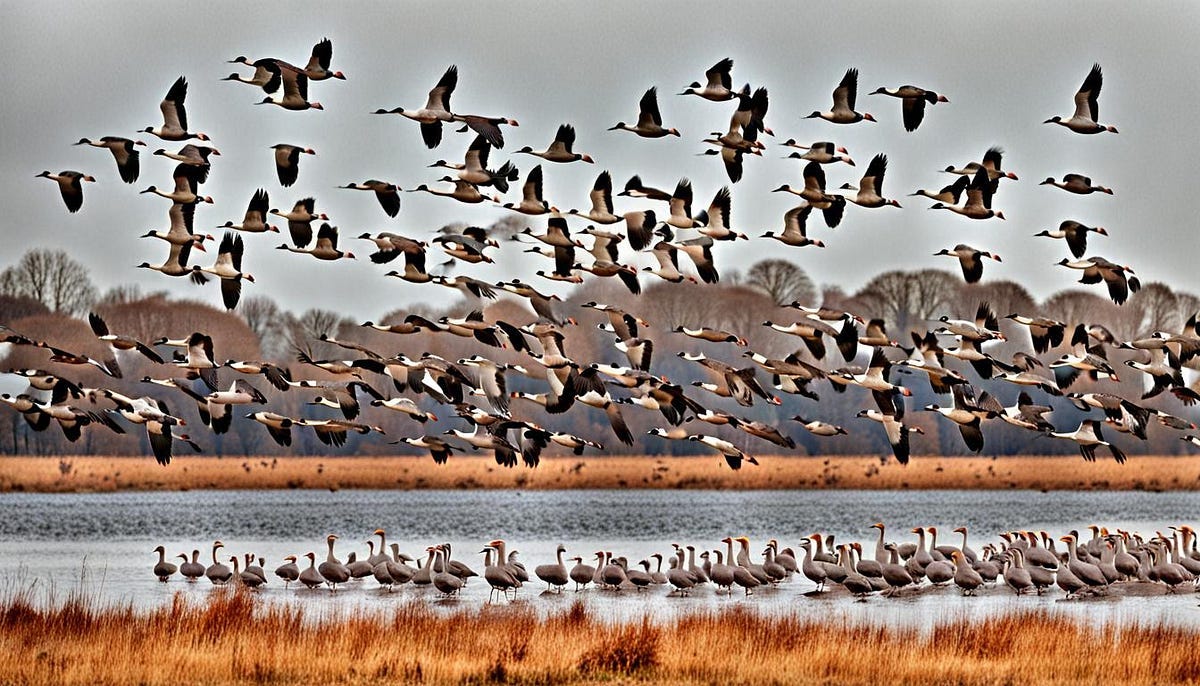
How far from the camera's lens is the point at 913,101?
73.8ft

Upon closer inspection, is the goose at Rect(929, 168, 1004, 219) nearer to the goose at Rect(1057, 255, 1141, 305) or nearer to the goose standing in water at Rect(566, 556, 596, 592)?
the goose at Rect(1057, 255, 1141, 305)

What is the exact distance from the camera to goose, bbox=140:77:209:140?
76.9 ft

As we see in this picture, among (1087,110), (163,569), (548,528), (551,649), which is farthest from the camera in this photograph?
(548,528)

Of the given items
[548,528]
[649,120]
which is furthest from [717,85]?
[548,528]

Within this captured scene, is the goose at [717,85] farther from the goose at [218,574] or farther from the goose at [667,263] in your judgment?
the goose at [218,574]

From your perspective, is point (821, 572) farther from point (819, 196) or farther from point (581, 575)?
point (819, 196)

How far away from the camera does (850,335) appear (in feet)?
80.3

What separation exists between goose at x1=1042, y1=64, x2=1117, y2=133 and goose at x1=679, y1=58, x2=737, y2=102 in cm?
424

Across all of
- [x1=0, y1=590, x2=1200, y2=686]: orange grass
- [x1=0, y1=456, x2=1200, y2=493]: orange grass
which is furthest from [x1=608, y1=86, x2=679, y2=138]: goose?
[x1=0, y1=456, x2=1200, y2=493]: orange grass

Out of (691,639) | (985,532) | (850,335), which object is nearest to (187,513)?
(985,532)

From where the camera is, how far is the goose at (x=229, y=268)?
24094 millimetres

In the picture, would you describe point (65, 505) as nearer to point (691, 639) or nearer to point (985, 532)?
point (985, 532)

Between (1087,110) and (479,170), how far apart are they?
833 cm

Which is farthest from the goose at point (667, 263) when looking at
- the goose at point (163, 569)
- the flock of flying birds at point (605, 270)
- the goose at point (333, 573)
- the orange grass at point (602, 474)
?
the orange grass at point (602, 474)
